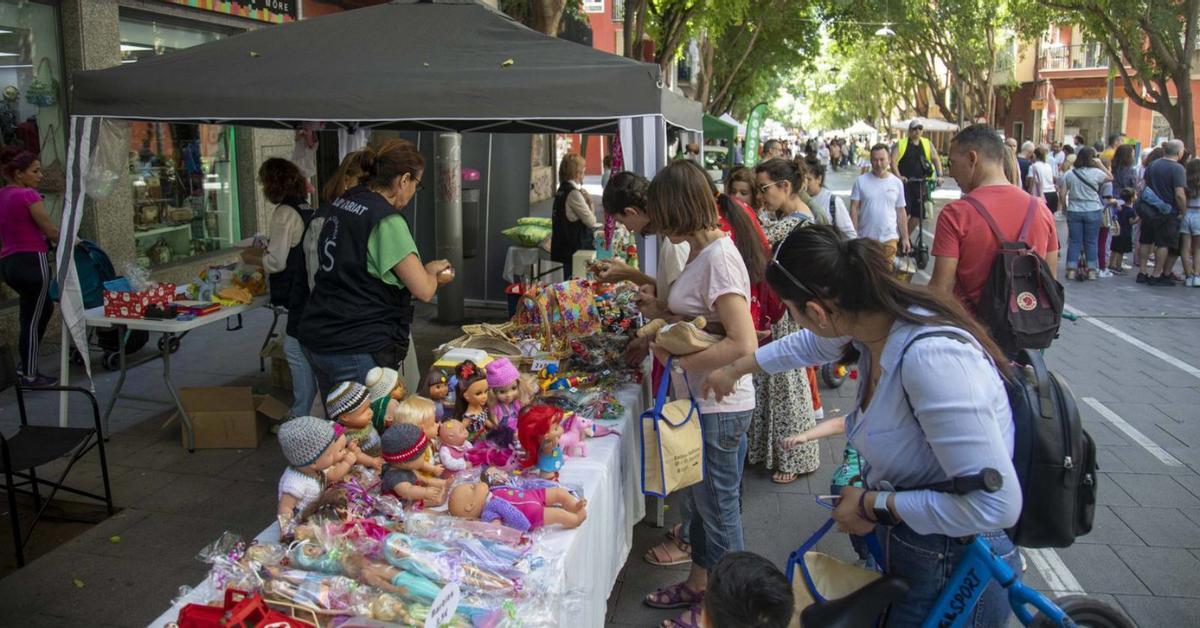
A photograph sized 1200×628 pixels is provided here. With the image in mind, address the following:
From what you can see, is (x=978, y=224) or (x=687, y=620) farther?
(x=978, y=224)

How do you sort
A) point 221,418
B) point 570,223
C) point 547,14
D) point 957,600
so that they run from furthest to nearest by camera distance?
point 547,14
point 570,223
point 221,418
point 957,600

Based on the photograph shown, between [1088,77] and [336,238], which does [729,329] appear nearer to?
[336,238]

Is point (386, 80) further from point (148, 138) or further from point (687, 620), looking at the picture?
point (148, 138)

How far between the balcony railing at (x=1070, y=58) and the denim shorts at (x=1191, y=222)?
35.1 m

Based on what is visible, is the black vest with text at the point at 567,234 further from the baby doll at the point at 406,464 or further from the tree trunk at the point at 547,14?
the baby doll at the point at 406,464

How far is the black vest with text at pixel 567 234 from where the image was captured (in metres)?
8.41

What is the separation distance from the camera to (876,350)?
7.03ft

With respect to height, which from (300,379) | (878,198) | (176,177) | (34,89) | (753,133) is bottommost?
(300,379)

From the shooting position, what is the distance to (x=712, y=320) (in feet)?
10.7

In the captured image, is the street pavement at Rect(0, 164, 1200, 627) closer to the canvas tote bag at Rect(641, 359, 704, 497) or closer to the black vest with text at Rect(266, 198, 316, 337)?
the canvas tote bag at Rect(641, 359, 704, 497)

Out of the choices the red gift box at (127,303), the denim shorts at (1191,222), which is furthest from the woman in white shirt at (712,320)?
the denim shorts at (1191,222)

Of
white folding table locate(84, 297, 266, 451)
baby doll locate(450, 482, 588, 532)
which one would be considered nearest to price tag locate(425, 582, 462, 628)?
Result: baby doll locate(450, 482, 588, 532)

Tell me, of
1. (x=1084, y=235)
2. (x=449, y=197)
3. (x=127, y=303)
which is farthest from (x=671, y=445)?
(x=1084, y=235)

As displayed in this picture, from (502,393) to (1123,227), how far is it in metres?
12.2
